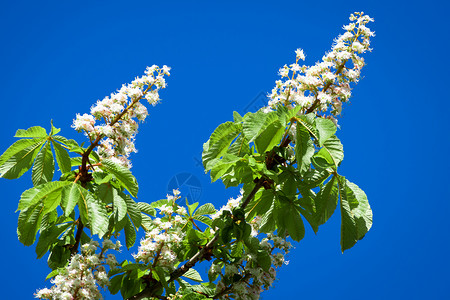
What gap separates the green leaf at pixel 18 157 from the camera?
4188 millimetres

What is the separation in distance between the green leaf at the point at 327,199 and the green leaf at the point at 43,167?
235 cm

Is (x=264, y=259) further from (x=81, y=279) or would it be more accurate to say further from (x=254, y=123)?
(x=81, y=279)

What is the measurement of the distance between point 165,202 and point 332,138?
1.98m

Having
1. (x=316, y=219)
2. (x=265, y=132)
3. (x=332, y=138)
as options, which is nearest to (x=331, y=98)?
(x=332, y=138)

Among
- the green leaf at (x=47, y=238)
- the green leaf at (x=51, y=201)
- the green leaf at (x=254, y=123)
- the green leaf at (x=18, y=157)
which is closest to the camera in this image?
the green leaf at (x=254, y=123)

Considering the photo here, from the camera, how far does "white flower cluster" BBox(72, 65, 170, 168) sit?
400 cm

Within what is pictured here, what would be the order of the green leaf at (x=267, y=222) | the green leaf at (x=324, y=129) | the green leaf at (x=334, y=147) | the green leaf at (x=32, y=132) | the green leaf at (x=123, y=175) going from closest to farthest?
the green leaf at (x=324, y=129), the green leaf at (x=334, y=147), the green leaf at (x=123, y=175), the green leaf at (x=32, y=132), the green leaf at (x=267, y=222)

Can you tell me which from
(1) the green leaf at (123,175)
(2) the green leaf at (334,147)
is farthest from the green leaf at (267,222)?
(1) the green leaf at (123,175)

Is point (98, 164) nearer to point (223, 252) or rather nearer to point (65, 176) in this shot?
point (65, 176)

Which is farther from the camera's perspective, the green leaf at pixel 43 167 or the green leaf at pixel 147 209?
the green leaf at pixel 147 209

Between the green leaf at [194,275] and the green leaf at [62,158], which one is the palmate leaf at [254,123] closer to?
the green leaf at [62,158]

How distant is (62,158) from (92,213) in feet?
2.39

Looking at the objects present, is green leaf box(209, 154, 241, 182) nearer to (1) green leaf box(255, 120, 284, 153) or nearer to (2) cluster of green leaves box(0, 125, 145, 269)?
(1) green leaf box(255, 120, 284, 153)

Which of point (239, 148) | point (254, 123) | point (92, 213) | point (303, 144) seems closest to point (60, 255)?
point (92, 213)
